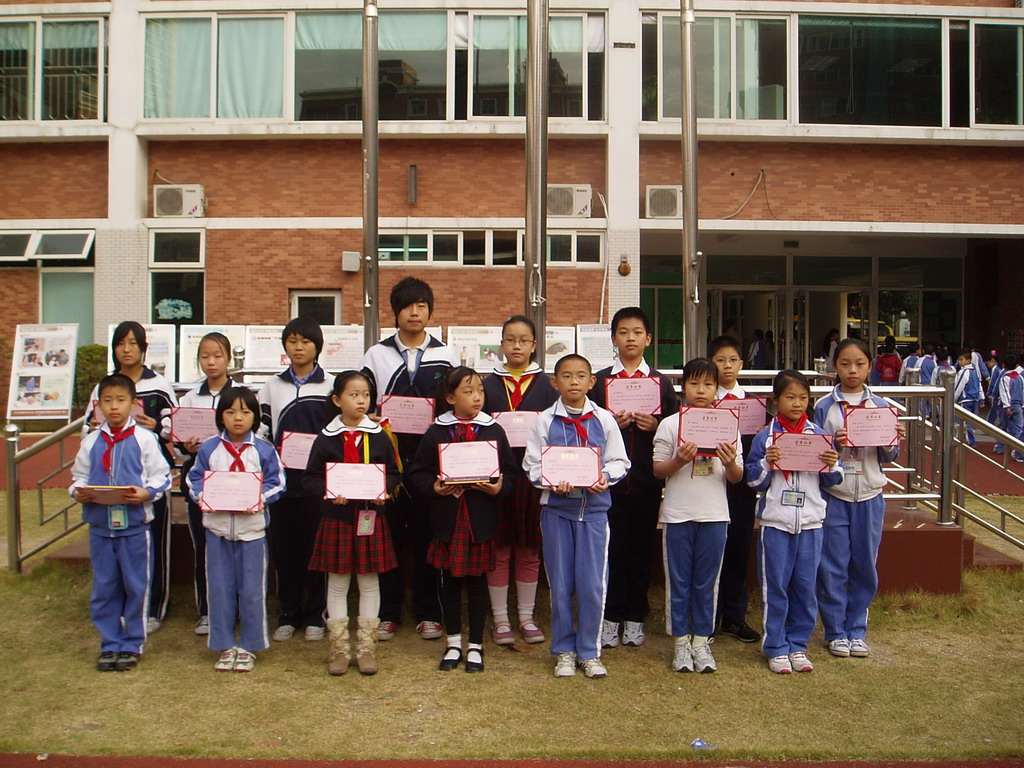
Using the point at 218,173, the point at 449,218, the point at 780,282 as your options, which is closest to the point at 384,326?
the point at 449,218

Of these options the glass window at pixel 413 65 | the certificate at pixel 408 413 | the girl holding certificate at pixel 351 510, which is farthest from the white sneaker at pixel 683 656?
the glass window at pixel 413 65

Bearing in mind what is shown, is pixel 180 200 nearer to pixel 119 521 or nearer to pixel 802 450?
pixel 119 521

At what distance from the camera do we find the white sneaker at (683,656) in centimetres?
496

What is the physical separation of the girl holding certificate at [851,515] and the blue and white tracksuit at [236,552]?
3.14 metres

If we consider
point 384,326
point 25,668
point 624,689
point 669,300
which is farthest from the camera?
point 669,300

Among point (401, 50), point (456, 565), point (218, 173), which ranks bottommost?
point (456, 565)

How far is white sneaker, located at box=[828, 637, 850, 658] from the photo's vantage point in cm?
522

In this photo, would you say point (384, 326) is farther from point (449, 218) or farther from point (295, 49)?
point (295, 49)

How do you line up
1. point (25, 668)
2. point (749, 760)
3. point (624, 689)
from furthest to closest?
point (25, 668)
point (624, 689)
point (749, 760)

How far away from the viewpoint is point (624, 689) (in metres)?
4.70

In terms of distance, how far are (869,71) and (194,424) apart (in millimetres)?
15047

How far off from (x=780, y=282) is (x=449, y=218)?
8.89 m

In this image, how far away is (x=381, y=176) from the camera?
1616cm

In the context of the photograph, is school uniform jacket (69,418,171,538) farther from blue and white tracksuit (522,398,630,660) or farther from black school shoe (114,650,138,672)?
blue and white tracksuit (522,398,630,660)
